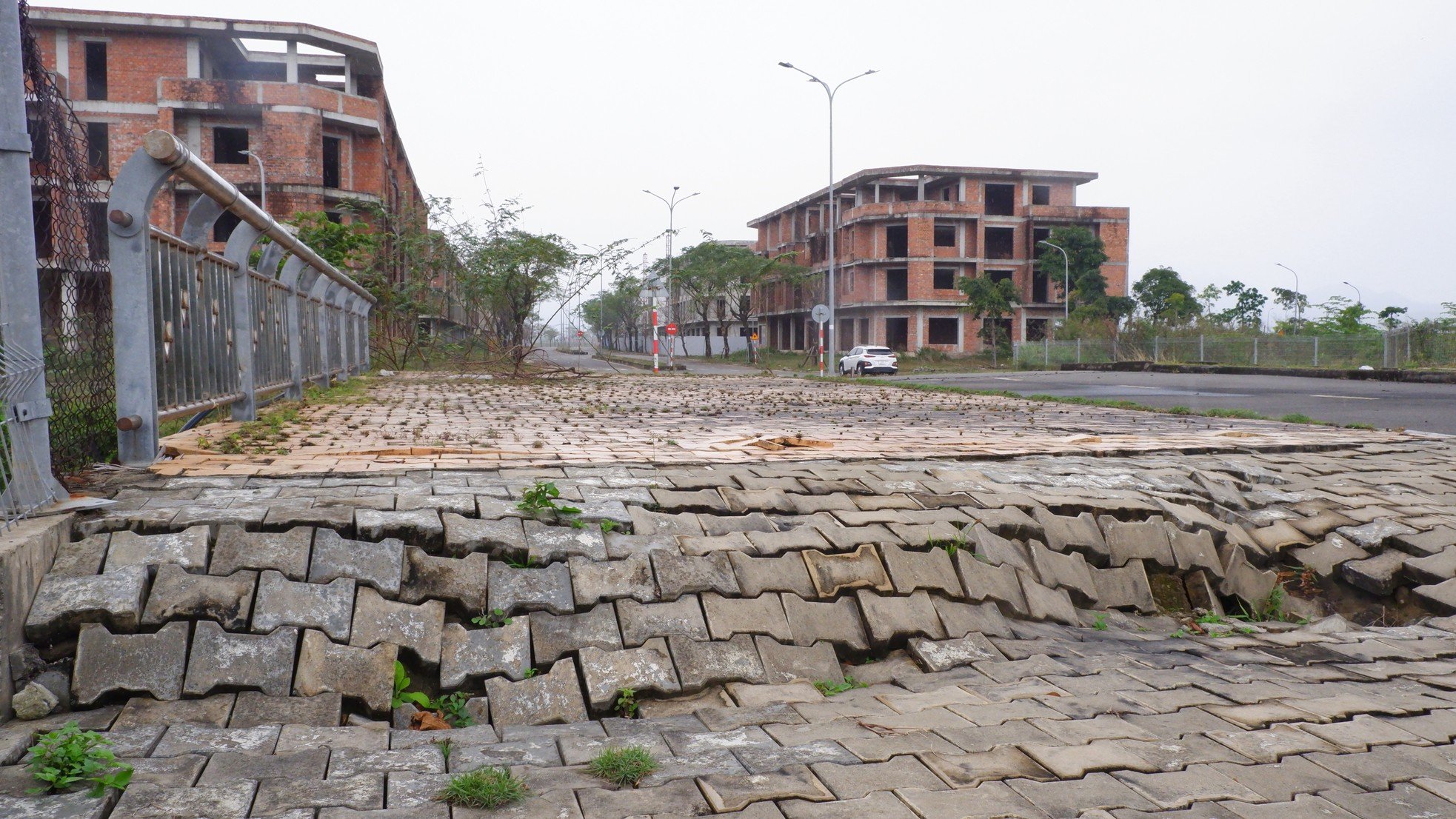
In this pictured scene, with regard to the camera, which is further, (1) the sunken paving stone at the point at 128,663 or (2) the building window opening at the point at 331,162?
(2) the building window opening at the point at 331,162

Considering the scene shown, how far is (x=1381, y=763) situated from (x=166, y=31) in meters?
42.4

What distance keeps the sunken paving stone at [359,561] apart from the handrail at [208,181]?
1834mm

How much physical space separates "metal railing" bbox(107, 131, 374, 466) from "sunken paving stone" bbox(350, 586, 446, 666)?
6.08ft

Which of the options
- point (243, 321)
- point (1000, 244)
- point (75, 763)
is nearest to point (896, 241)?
point (1000, 244)

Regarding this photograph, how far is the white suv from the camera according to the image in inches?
1451

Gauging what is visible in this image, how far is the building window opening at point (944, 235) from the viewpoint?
187 ft

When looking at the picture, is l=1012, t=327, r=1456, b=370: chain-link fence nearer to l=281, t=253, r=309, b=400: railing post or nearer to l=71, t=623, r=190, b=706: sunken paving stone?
l=281, t=253, r=309, b=400: railing post

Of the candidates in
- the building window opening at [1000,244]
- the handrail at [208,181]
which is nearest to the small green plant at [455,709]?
the handrail at [208,181]

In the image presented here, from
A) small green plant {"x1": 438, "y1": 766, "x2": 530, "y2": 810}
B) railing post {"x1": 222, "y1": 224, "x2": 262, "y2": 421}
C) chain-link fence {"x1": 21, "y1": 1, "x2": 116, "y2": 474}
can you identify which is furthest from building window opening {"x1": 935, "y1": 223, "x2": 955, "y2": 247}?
small green plant {"x1": 438, "y1": 766, "x2": 530, "y2": 810}

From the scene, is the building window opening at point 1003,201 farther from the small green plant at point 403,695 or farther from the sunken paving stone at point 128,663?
the sunken paving stone at point 128,663

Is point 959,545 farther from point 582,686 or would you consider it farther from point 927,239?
point 927,239

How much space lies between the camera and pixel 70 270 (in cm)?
448

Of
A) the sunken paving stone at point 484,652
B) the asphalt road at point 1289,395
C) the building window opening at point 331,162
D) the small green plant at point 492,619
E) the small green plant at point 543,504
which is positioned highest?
the building window opening at point 331,162

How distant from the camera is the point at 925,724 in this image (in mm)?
3025
